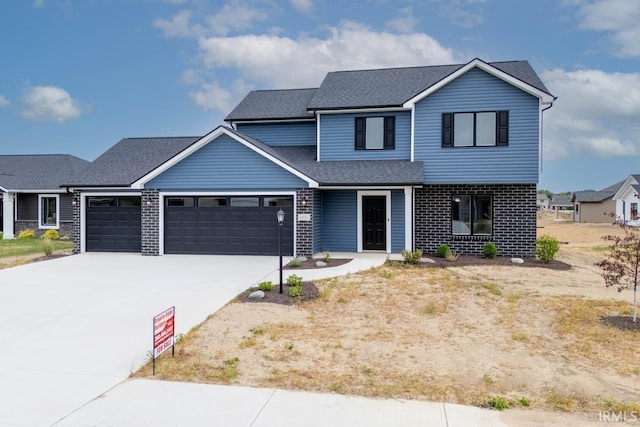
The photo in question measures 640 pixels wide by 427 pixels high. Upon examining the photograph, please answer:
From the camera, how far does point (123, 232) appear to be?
1741 cm

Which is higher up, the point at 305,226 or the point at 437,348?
the point at 305,226

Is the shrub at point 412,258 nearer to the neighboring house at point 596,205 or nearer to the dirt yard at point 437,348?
the dirt yard at point 437,348

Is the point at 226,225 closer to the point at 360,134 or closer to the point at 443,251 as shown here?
the point at 360,134

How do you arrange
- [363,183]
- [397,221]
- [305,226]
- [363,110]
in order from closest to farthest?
[363,183]
[305,226]
[397,221]
[363,110]

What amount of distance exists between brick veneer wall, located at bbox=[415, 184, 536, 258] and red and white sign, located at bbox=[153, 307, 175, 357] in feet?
40.8

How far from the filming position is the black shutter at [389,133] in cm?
1700

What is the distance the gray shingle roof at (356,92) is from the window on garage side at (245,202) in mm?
4333

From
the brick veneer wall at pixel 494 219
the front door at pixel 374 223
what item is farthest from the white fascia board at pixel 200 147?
the brick veneer wall at pixel 494 219

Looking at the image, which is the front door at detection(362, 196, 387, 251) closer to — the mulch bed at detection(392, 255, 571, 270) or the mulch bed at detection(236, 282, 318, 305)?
the mulch bed at detection(392, 255, 571, 270)

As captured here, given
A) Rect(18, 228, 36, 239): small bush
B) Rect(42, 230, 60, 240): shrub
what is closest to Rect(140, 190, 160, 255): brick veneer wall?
Rect(42, 230, 60, 240): shrub

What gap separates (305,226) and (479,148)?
7.02m

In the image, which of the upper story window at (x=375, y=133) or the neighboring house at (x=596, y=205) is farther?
the neighboring house at (x=596, y=205)

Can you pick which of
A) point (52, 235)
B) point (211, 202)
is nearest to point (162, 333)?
point (211, 202)

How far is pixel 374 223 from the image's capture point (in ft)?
55.4
